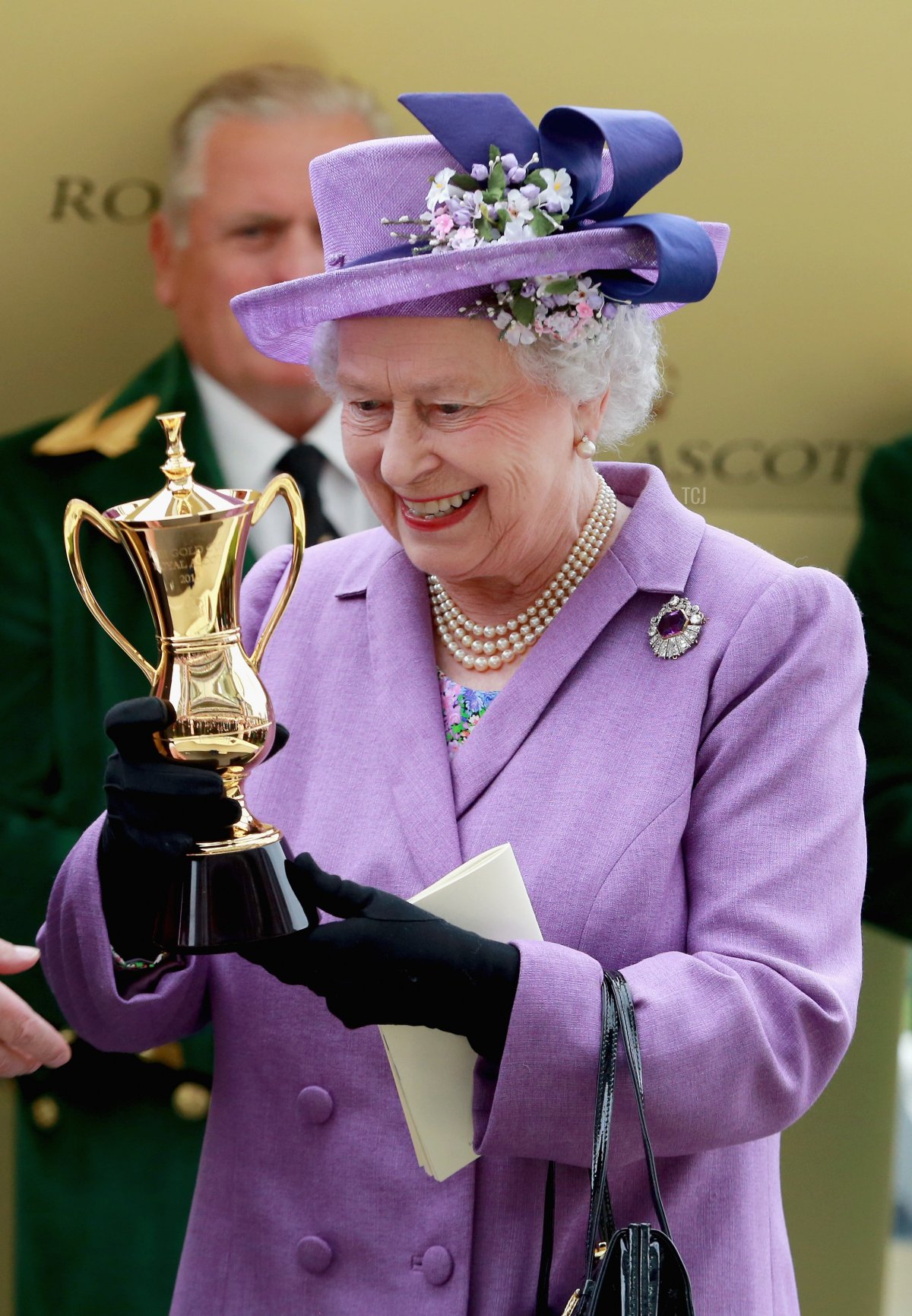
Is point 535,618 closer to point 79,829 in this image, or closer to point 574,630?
point 574,630

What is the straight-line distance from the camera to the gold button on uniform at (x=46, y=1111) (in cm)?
269

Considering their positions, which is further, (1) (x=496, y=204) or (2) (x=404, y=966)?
(1) (x=496, y=204)

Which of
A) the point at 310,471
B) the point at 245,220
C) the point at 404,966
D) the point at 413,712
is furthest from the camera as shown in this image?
the point at 310,471

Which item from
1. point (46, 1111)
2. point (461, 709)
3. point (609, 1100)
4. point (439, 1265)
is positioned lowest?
point (46, 1111)

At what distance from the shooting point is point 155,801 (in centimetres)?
136

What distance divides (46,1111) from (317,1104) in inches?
54.6

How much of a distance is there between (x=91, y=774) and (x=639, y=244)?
1593 millimetres

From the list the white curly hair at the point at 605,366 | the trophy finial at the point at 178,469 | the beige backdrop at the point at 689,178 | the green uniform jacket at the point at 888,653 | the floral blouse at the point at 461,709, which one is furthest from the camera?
the green uniform jacket at the point at 888,653

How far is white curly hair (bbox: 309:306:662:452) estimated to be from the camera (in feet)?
4.86

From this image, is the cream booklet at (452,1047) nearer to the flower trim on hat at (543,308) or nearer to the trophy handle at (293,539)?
the trophy handle at (293,539)

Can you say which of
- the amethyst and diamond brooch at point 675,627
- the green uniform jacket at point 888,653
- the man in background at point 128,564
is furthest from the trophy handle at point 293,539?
the green uniform jacket at point 888,653

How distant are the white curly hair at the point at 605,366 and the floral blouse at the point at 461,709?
1.08ft

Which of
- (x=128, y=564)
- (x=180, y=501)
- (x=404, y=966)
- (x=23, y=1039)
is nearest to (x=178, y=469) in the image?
(x=180, y=501)

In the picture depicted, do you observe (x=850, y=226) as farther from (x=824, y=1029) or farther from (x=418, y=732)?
(x=824, y=1029)
